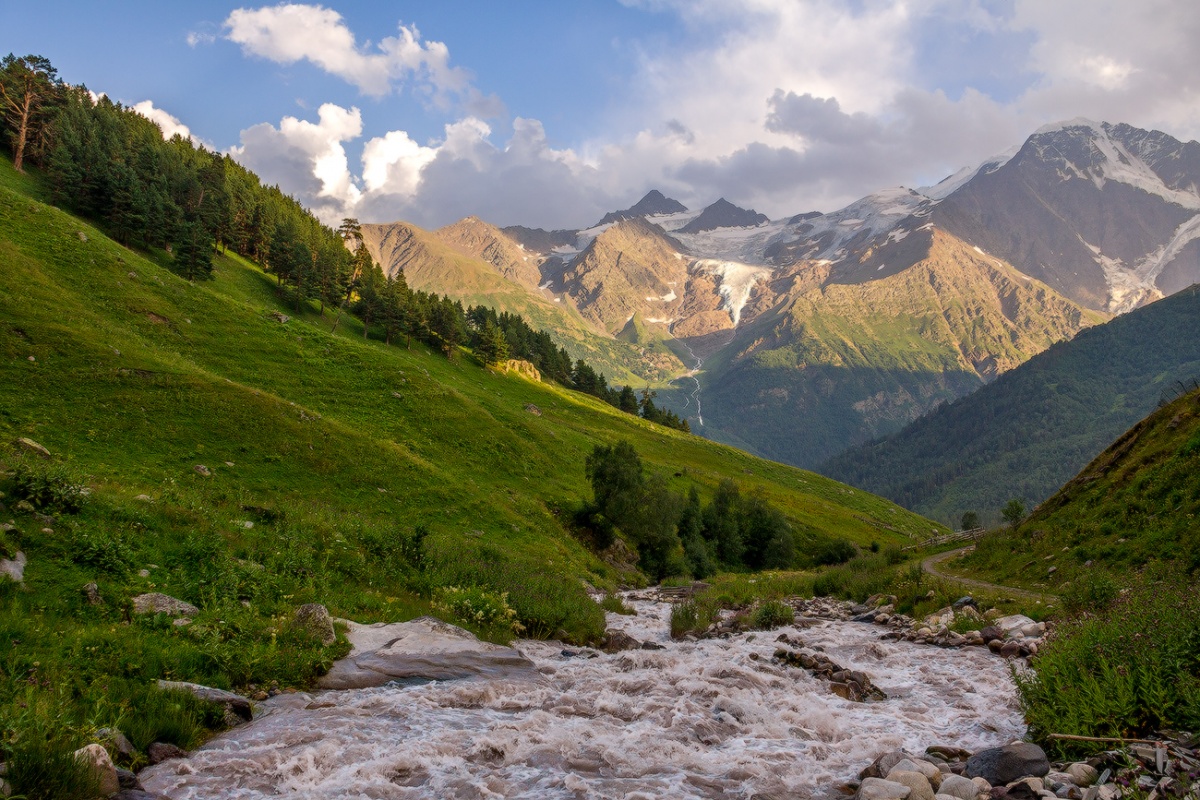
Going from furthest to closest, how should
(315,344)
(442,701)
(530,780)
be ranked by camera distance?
(315,344) < (442,701) < (530,780)

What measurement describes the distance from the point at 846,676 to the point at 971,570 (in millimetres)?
28715

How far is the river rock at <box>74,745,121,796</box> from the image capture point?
722cm

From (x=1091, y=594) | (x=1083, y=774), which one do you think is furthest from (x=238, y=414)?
(x=1091, y=594)

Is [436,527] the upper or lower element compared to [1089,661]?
lower

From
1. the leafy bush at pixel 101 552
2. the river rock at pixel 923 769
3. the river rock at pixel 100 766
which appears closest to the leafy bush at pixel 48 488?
the leafy bush at pixel 101 552

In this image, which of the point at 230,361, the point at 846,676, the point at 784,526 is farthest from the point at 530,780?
the point at 784,526

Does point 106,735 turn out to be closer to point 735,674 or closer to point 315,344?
point 735,674

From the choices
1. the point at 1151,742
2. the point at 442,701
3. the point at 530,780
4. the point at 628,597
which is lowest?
the point at 628,597

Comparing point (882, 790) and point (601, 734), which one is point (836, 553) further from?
point (882, 790)

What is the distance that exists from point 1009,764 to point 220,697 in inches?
500

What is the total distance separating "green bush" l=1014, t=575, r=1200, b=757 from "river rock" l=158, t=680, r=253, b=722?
44.1 feet

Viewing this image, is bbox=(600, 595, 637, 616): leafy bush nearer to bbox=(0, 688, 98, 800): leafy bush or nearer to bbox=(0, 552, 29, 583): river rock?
bbox=(0, 552, 29, 583): river rock

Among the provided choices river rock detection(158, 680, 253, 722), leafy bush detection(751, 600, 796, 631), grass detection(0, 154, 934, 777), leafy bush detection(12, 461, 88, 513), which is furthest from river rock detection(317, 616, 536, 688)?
leafy bush detection(751, 600, 796, 631)

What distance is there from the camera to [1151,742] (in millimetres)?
8047
